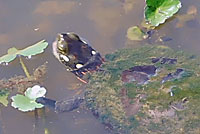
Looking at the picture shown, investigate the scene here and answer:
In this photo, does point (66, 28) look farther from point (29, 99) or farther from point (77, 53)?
point (29, 99)

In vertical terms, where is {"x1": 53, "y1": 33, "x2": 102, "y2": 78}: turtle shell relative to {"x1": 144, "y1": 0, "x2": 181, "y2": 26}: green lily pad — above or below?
below

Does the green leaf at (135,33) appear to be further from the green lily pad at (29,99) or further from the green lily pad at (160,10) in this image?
the green lily pad at (29,99)

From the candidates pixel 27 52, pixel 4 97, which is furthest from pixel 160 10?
pixel 4 97

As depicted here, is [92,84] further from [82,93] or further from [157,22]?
[157,22]

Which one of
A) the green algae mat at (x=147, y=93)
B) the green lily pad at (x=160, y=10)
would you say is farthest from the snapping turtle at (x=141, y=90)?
the green lily pad at (x=160, y=10)

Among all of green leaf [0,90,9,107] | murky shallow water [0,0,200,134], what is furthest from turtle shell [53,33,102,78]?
green leaf [0,90,9,107]

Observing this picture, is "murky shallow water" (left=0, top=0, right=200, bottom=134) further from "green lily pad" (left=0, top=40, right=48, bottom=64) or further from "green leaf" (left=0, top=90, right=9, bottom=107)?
"green lily pad" (left=0, top=40, right=48, bottom=64)
